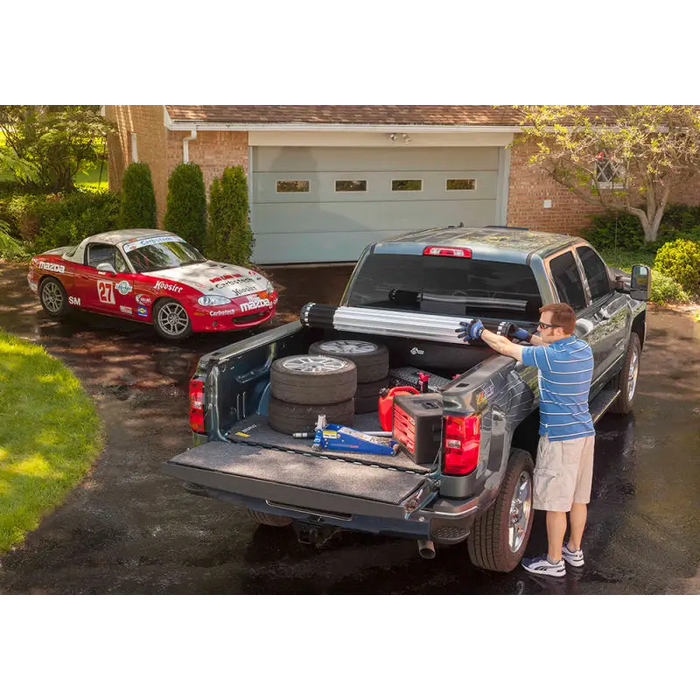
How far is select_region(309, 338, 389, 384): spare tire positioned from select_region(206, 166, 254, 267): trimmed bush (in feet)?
34.6

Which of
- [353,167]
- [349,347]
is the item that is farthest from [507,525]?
[353,167]

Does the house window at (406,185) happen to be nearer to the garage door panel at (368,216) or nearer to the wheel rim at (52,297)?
the garage door panel at (368,216)

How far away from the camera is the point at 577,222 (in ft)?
70.0

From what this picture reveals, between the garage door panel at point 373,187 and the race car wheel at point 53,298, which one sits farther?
the garage door panel at point 373,187

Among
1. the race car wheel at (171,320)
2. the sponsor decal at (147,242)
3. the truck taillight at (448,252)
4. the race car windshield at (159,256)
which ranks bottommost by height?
the race car wheel at (171,320)

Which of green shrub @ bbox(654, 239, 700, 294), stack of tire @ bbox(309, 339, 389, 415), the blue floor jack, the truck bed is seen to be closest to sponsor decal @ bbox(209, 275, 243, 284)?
stack of tire @ bbox(309, 339, 389, 415)

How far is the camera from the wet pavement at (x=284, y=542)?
19.7 ft

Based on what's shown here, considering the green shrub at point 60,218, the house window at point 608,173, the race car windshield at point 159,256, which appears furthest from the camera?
the green shrub at point 60,218

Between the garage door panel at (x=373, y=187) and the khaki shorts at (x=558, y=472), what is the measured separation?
13.4 metres

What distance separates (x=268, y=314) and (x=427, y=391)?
667 cm

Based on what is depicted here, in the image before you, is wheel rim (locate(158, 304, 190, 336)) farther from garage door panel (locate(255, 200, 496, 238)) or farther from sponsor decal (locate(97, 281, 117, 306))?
garage door panel (locate(255, 200, 496, 238))

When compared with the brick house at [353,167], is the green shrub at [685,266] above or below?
below

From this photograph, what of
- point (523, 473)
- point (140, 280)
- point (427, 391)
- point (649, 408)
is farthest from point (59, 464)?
point (649, 408)

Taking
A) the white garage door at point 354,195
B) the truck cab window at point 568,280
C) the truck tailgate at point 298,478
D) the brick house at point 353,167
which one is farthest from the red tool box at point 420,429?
the white garage door at point 354,195
